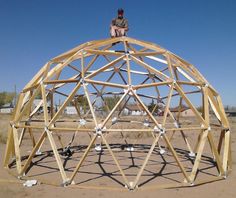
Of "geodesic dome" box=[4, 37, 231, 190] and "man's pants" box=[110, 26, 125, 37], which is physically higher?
"man's pants" box=[110, 26, 125, 37]

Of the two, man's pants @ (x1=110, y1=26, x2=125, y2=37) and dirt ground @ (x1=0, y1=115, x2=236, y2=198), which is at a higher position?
man's pants @ (x1=110, y1=26, x2=125, y2=37)

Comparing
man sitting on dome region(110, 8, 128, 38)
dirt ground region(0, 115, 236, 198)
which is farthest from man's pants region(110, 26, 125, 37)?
dirt ground region(0, 115, 236, 198)

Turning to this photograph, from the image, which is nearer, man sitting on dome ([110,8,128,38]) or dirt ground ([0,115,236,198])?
dirt ground ([0,115,236,198])

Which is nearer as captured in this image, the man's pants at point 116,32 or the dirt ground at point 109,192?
the dirt ground at point 109,192

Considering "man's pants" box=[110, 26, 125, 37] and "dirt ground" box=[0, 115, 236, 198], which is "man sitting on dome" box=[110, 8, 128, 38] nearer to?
"man's pants" box=[110, 26, 125, 37]

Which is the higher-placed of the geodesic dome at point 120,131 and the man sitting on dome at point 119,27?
the man sitting on dome at point 119,27

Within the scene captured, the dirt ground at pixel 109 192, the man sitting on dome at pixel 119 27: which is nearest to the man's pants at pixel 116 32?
the man sitting on dome at pixel 119 27

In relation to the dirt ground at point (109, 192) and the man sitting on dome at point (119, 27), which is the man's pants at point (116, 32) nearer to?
the man sitting on dome at point (119, 27)

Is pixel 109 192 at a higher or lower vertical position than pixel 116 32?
lower

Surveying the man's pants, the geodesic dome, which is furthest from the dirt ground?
the man's pants

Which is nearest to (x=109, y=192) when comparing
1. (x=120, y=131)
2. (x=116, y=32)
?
(x=120, y=131)

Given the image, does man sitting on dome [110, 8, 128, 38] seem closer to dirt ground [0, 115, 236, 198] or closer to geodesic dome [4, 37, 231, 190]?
geodesic dome [4, 37, 231, 190]

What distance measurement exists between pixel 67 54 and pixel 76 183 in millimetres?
4885

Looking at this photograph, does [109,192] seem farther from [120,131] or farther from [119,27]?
[119,27]
